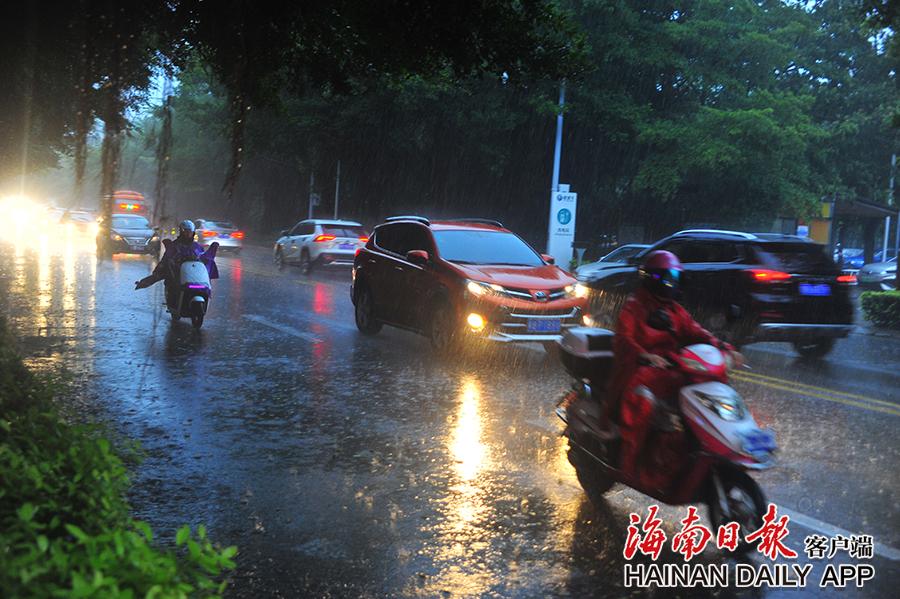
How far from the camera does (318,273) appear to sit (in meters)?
30.8

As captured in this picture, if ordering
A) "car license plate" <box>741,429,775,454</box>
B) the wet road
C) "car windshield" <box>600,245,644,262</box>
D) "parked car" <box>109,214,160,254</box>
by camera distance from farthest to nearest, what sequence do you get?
1. "parked car" <box>109,214,160,254</box>
2. "car windshield" <box>600,245,644,262</box>
3. the wet road
4. "car license plate" <box>741,429,775,454</box>

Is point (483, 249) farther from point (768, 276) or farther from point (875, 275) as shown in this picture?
point (875, 275)

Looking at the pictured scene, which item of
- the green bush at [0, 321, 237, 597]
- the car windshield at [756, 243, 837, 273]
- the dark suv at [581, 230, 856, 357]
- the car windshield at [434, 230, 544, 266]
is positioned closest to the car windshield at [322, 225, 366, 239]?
the car windshield at [434, 230, 544, 266]

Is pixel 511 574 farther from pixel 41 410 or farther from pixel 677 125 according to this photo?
pixel 677 125

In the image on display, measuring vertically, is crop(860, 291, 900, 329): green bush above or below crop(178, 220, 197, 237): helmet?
below

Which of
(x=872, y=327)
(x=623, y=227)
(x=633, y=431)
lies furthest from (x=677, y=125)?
(x=633, y=431)

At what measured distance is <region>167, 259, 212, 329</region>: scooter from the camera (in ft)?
45.3

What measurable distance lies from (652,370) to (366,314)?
9.27 m

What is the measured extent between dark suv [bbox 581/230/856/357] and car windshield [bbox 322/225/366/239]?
1791 centimetres

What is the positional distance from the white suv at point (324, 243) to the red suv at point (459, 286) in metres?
14.5

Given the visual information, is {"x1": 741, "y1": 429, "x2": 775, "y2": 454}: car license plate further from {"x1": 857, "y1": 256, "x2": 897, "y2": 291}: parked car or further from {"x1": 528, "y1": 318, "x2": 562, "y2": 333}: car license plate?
{"x1": 857, "y1": 256, "x2": 897, "y2": 291}: parked car

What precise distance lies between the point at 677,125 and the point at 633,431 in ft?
102

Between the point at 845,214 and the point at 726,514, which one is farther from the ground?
the point at 845,214

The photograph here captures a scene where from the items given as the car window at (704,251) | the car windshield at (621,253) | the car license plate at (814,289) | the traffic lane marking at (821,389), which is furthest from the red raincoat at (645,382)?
the car windshield at (621,253)
